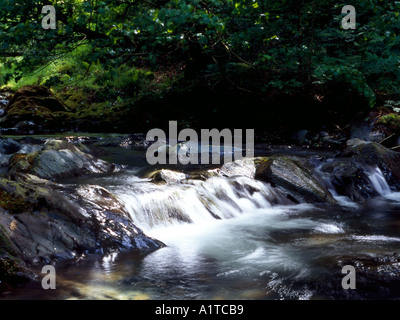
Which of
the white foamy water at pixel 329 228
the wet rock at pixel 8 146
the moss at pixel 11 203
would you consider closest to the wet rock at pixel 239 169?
the white foamy water at pixel 329 228

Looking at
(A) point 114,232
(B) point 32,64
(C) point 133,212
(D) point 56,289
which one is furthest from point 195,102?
(D) point 56,289

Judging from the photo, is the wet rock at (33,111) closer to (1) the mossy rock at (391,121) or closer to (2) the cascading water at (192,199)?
(2) the cascading water at (192,199)

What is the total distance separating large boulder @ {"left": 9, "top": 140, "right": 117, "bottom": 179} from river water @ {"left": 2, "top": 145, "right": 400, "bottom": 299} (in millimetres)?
560

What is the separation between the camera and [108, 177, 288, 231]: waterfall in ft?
17.6

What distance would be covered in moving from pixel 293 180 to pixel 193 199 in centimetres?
221

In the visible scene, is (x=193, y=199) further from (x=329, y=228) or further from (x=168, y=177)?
(x=329, y=228)

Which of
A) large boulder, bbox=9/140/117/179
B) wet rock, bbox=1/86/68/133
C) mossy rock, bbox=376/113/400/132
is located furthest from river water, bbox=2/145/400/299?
wet rock, bbox=1/86/68/133

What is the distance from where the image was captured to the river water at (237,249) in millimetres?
3219

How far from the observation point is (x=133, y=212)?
522 cm

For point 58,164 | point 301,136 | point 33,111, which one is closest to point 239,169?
point 58,164

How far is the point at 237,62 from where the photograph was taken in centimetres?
1284

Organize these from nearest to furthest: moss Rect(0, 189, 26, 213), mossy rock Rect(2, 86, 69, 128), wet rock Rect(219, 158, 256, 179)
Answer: moss Rect(0, 189, 26, 213), wet rock Rect(219, 158, 256, 179), mossy rock Rect(2, 86, 69, 128)

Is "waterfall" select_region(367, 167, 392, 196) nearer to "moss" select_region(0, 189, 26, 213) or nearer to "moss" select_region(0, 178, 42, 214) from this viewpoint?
"moss" select_region(0, 178, 42, 214)
